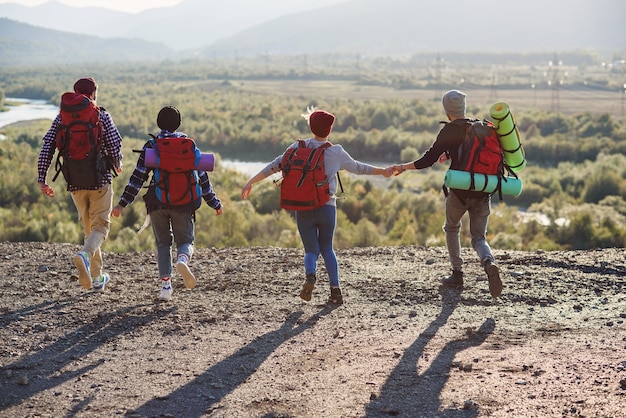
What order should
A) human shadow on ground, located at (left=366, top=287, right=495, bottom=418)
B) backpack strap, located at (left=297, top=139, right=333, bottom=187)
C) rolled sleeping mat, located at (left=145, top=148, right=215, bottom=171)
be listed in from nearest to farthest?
human shadow on ground, located at (left=366, top=287, right=495, bottom=418) → rolled sleeping mat, located at (left=145, top=148, right=215, bottom=171) → backpack strap, located at (left=297, top=139, right=333, bottom=187)

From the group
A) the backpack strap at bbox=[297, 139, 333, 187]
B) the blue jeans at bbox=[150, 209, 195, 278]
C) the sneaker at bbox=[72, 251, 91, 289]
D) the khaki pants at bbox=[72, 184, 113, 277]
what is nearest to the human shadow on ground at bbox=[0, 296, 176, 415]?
the sneaker at bbox=[72, 251, 91, 289]

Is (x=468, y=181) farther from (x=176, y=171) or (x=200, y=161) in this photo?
(x=176, y=171)

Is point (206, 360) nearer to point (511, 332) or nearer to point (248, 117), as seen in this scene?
point (511, 332)

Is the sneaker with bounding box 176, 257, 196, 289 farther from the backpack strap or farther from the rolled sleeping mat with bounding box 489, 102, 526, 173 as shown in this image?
the rolled sleeping mat with bounding box 489, 102, 526, 173

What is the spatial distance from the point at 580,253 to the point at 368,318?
374 centimetres

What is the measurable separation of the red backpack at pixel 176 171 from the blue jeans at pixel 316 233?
3.03 feet

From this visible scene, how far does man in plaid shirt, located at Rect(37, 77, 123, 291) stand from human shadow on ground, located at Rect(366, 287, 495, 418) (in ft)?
9.43

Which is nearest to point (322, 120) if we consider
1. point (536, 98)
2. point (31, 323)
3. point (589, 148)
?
point (31, 323)

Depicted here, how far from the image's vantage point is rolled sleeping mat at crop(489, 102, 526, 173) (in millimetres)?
6711

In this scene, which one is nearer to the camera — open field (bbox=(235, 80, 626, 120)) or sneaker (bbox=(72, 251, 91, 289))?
sneaker (bbox=(72, 251, 91, 289))

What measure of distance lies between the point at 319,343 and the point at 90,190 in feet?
8.42

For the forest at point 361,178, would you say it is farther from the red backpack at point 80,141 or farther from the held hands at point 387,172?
the red backpack at point 80,141

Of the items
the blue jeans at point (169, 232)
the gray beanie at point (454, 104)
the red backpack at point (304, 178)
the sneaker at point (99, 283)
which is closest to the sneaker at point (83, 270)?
the blue jeans at point (169, 232)

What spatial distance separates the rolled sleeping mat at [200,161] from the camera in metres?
Answer: 6.53
